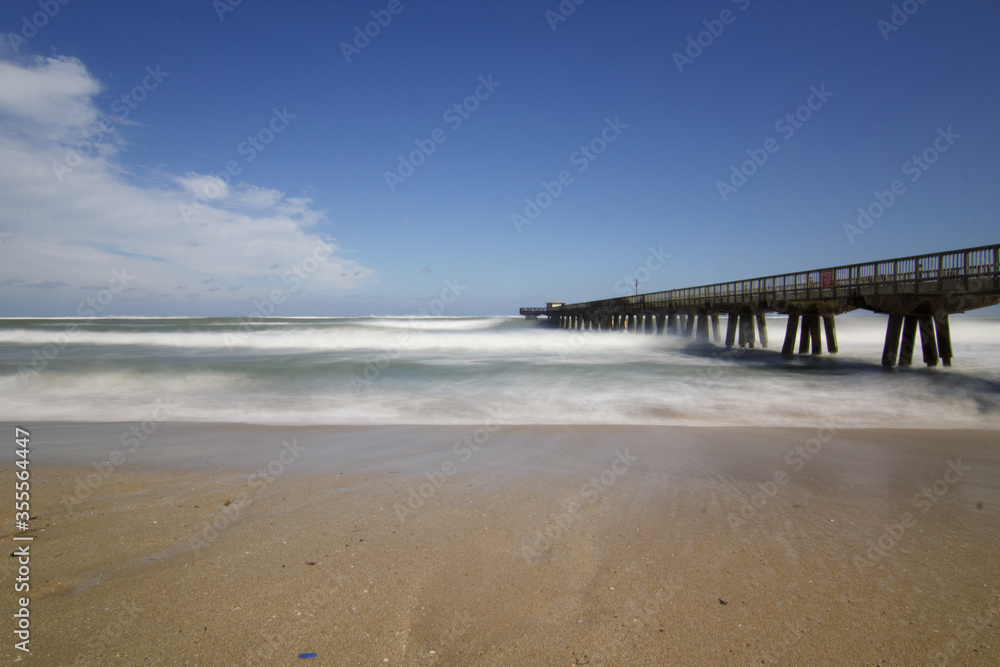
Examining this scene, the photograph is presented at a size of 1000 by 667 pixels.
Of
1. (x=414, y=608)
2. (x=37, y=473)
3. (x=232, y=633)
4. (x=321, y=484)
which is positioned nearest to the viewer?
(x=232, y=633)

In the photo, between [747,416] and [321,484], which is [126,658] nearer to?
[321,484]

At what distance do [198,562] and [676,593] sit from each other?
2955mm

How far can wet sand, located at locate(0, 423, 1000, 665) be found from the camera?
7.52 feet

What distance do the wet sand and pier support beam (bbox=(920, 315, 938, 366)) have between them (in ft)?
42.4

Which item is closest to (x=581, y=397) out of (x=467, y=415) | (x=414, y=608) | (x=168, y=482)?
(x=467, y=415)

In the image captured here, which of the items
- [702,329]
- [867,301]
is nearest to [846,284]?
[867,301]

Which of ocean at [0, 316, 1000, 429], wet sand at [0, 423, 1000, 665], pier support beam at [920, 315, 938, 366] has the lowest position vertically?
ocean at [0, 316, 1000, 429]

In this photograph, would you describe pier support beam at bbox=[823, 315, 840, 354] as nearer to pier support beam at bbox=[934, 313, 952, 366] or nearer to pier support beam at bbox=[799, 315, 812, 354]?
pier support beam at bbox=[799, 315, 812, 354]

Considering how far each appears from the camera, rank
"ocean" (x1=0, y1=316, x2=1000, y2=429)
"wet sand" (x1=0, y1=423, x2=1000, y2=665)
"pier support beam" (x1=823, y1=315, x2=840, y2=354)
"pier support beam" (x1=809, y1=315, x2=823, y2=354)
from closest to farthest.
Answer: "wet sand" (x1=0, y1=423, x2=1000, y2=665) < "ocean" (x1=0, y1=316, x2=1000, y2=429) < "pier support beam" (x1=823, y1=315, x2=840, y2=354) < "pier support beam" (x1=809, y1=315, x2=823, y2=354)

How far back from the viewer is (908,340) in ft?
52.0

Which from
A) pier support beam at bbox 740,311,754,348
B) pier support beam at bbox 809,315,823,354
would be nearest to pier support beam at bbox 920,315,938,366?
pier support beam at bbox 809,315,823,354

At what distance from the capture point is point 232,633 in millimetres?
2354

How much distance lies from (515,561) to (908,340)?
737 inches

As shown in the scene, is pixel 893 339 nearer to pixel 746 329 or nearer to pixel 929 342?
pixel 929 342
